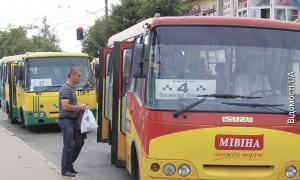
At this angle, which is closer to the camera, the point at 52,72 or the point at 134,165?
the point at 134,165

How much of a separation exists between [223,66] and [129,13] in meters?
36.8

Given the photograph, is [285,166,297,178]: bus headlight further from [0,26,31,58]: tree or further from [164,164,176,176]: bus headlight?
[0,26,31,58]: tree

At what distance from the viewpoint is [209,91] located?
7203 millimetres

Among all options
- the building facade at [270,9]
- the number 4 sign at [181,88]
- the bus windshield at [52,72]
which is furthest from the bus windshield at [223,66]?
the building facade at [270,9]

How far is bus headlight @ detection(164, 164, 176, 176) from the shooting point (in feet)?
22.9

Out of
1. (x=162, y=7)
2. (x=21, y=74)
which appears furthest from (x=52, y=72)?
(x=162, y=7)

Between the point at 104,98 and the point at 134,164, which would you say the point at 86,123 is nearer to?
the point at 134,164

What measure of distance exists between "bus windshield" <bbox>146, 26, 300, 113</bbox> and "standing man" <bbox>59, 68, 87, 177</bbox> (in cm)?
285

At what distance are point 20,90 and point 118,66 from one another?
1027 centimetres

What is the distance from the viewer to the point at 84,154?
13523 millimetres

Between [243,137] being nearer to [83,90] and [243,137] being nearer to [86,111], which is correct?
[86,111]

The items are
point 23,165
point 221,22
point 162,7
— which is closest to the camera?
point 221,22

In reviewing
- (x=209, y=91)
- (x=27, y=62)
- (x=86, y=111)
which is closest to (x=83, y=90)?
(x=27, y=62)

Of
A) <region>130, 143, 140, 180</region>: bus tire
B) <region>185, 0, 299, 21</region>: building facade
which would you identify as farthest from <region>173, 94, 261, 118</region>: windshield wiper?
<region>185, 0, 299, 21</region>: building facade
